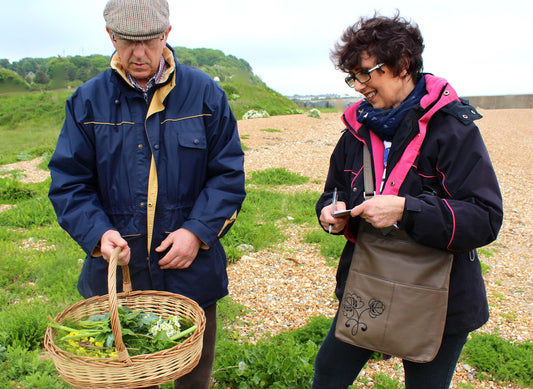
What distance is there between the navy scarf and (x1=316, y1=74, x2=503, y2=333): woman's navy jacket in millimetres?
35

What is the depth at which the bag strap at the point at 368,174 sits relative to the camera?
7.09 feet

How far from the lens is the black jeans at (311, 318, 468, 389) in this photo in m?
2.11

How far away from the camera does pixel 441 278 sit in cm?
198

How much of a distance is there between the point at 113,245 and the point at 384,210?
4.23ft

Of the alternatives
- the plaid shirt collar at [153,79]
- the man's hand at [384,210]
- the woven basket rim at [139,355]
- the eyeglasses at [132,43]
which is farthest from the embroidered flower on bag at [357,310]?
the eyeglasses at [132,43]

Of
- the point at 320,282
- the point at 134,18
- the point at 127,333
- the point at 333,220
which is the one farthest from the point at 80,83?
the point at 333,220

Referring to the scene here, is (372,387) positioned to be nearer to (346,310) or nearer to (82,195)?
(346,310)

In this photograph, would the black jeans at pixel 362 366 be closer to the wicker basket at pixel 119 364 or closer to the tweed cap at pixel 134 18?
the wicker basket at pixel 119 364

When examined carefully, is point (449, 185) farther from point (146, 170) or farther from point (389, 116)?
point (146, 170)

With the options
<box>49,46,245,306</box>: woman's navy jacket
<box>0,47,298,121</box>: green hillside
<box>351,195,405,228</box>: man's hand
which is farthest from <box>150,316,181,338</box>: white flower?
<box>0,47,298,121</box>: green hillside

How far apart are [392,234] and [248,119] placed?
661 inches

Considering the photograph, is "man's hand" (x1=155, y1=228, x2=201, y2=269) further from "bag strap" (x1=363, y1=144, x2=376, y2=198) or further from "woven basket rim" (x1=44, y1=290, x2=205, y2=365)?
"bag strap" (x1=363, y1=144, x2=376, y2=198)

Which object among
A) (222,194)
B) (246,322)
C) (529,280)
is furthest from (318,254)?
(222,194)

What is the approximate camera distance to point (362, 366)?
2.41 meters
